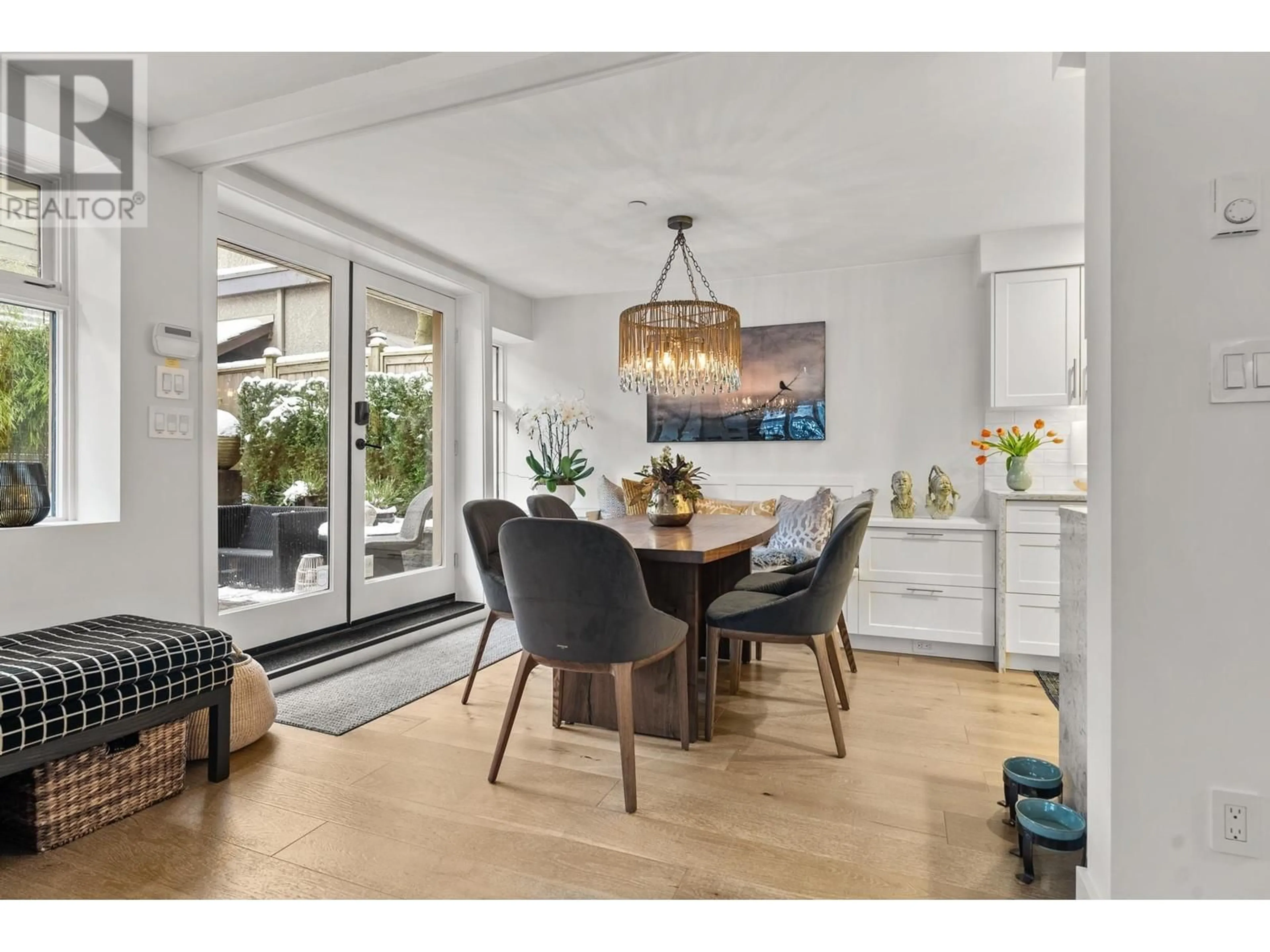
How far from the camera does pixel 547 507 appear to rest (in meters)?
3.46

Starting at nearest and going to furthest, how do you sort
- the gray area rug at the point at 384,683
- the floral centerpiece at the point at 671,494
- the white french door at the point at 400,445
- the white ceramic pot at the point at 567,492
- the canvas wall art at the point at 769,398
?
the gray area rug at the point at 384,683 → the floral centerpiece at the point at 671,494 → the white french door at the point at 400,445 → the canvas wall art at the point at 769,398 → the white ceramic pot at the point at 567,492

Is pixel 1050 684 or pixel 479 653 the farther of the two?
pixel 1050 684

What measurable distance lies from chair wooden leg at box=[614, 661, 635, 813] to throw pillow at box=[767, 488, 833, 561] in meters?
2.07

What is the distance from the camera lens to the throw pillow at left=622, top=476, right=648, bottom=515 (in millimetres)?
4613

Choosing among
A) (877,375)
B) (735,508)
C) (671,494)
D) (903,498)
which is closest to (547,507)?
(671,494)

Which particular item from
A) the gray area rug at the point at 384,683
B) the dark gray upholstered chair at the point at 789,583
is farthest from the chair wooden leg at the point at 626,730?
the gray area rug at the point at 384,683

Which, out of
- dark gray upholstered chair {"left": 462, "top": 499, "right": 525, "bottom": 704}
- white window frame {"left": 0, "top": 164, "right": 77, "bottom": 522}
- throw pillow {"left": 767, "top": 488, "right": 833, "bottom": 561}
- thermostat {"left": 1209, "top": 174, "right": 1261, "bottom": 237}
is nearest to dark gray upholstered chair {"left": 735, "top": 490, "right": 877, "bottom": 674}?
throw pillow {"left": 767, "top": 488, "right": 833, "bottom": 561}

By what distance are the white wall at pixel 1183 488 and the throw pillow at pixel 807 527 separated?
253 centimetres

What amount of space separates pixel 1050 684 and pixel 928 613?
0.65m

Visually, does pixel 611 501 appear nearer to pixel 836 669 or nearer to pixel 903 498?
pixel 903 498

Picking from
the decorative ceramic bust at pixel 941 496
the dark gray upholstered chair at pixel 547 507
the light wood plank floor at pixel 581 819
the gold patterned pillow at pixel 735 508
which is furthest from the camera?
the gold patterned pillow at pixel 735 508

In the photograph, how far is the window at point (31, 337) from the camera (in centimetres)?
237

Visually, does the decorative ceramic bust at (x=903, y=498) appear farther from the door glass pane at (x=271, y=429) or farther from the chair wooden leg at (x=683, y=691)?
the door glass pane at (x=271, y=429)
